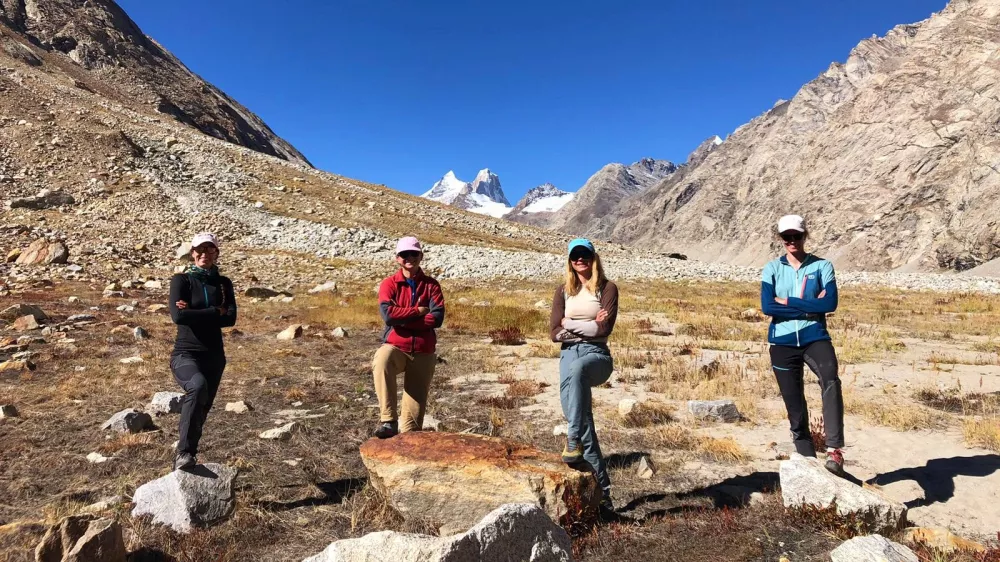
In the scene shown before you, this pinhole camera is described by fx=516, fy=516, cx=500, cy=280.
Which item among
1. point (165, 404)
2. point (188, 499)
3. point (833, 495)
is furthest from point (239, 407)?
point (833, 495)

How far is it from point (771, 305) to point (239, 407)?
7832 millimetres

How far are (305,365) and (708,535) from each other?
9.56 meters

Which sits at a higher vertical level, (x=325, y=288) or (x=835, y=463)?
(x=325, y=288)

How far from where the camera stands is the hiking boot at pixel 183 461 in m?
4.84

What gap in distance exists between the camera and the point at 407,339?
5715mm

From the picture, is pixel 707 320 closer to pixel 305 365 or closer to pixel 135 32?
pixel 305 365

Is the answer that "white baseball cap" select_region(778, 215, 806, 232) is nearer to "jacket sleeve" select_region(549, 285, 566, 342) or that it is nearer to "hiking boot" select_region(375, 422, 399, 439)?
"jacket sleeve" select_region(549, 285, 566, 342)

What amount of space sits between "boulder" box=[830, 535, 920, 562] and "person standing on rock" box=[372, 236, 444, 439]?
3.94 m

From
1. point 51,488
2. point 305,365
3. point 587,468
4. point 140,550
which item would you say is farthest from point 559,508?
point 305,365

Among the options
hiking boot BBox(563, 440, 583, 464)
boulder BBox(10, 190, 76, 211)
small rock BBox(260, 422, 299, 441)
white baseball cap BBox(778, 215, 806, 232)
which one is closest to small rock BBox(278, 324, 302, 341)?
small rock BBox(260, 422, 299, 441)

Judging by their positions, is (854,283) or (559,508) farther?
(854,283)

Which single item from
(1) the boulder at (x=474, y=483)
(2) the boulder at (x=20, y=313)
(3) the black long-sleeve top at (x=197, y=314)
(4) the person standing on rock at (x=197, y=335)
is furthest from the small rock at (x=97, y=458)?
(2) the boulder at (x=20, y=313)

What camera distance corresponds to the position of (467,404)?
9125 millimetres

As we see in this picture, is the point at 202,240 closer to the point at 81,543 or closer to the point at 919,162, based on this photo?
the point at 81,543
